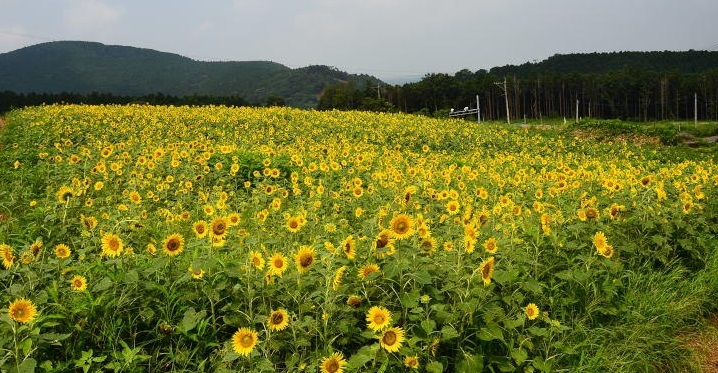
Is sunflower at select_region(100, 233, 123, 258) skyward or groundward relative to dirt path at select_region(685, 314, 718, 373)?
skyward

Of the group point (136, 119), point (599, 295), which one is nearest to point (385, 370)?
point (599, 295)

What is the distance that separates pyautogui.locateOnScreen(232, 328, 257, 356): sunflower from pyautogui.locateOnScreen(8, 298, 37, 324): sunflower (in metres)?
1.00

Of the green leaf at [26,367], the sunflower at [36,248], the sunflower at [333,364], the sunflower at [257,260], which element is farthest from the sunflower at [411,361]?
the sunflower at [36,248]

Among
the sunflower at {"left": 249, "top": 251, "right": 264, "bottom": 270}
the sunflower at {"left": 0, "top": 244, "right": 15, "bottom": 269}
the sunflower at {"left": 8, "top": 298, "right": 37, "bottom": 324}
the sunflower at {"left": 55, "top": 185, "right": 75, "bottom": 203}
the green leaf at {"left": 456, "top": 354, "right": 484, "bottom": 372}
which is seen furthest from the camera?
the sunflower at {"left": 55, "top": 185, "right": 75, "bottom": 203}

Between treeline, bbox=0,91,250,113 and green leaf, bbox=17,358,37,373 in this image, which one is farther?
treeline, bbox=0,91,250,113

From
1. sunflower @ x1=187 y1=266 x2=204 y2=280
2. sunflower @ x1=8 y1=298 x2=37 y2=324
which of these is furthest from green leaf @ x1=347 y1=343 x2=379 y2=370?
sunflower @ x1=8 y1=298 x2=37 y2=324

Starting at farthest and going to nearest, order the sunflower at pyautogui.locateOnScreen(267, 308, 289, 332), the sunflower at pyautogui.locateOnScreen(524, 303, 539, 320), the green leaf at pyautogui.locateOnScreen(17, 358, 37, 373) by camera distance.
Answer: the sunflower at pyautogui.locateOnScreen(524, 303, 539, 320) → the sunflower at pyautogui.locateOnScreen(267, 308, 289, 332) → the green leaf at pyautogui.locateOnScreen(17, 358, 37, 373)

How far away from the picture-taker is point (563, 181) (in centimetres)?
566

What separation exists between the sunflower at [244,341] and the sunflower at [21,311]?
39.4 inches

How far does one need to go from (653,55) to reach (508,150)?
11973 cm

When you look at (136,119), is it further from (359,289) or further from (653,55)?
(653,55)

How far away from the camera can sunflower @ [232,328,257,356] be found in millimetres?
2405

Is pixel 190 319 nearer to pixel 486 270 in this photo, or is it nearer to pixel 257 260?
pixel 257 260

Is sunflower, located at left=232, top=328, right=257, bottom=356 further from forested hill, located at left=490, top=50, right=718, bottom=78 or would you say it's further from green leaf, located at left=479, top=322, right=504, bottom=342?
forested hill, located at left=490, top=50, right=718, bottom=78
